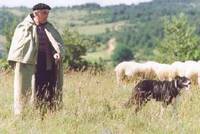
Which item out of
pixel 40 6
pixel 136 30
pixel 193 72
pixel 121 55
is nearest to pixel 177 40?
pixel 193 72

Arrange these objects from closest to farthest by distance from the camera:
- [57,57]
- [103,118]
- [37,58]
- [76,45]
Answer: [103,118], [57,57], [37,58], [76,45]

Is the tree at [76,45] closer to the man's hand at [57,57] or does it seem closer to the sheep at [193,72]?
Answer: the sheep at [193,72]

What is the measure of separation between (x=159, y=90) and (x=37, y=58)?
225 cm

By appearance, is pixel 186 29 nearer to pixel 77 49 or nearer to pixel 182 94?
pixel 77 49

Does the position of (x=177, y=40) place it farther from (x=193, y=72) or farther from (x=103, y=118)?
(x=103, y=118)

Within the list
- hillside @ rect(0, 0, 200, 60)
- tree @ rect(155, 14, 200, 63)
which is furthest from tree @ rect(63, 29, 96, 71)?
hillside @ rect(0, 0, 200, 60)

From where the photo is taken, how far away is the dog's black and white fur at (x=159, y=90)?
10.1 meters

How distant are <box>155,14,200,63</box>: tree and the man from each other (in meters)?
42.5

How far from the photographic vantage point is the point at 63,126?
782 centimetres

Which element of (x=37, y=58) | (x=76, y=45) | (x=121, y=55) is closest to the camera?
(x=37, y=58)

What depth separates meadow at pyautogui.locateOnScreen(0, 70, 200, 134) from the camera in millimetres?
7691

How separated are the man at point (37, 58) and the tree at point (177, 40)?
4246 cm

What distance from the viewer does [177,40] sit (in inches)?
2184

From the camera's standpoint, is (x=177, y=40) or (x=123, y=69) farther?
(x=177, y=40)
